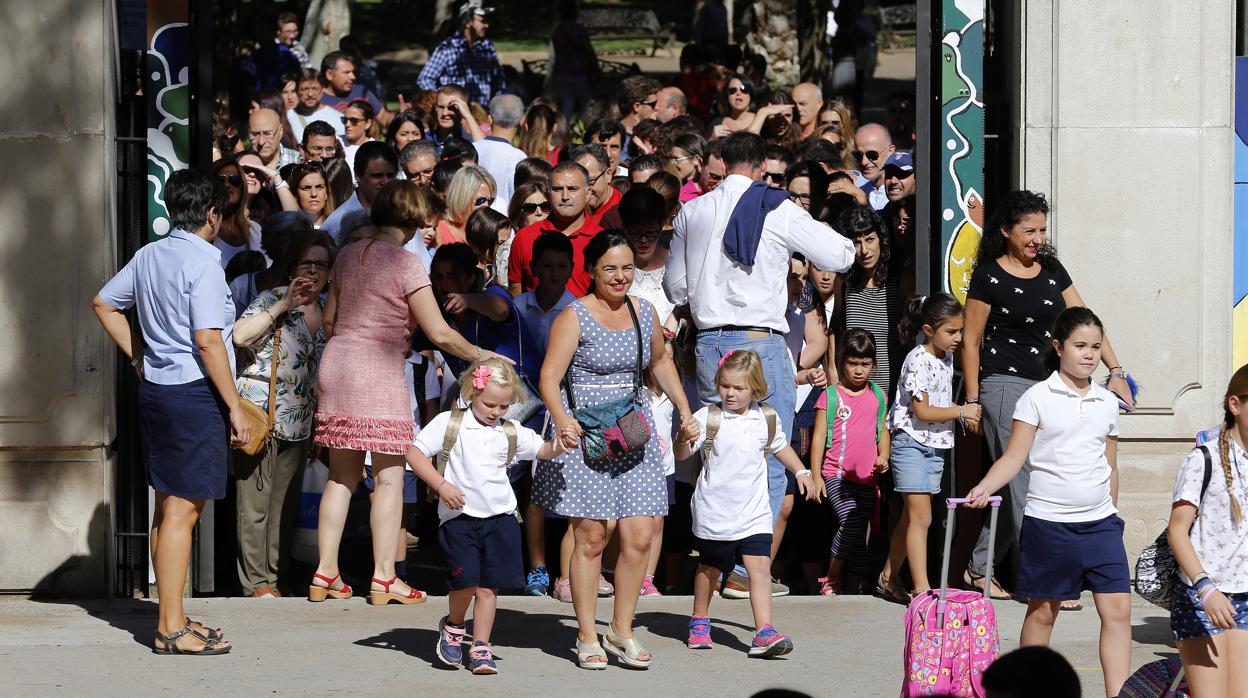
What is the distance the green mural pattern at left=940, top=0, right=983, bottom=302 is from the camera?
8.43 m

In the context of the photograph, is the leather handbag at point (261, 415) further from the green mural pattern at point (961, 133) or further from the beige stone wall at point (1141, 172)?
the beige stone wall at point (1141, 172)

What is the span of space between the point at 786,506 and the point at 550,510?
68.5 inches

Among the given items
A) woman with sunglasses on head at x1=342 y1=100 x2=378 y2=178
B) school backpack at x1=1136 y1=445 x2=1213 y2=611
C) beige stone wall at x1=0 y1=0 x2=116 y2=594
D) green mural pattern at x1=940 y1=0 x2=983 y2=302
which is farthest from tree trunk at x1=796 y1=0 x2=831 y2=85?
school backpack at x1=1136 y1=445 x2=1213 y2=611

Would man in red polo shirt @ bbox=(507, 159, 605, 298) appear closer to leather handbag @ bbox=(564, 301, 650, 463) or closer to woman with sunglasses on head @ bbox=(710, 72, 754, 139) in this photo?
leather handbag @ bbox=(564, 301, 650, 463)

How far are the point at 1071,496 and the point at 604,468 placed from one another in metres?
1.78

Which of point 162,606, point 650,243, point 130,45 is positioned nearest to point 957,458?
point 650,243

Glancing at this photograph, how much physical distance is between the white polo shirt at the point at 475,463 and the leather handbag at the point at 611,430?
0.92ft

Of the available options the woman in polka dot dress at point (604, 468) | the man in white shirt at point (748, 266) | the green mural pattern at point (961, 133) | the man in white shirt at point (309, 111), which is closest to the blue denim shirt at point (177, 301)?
the woman in polka dot dress at point (604, 468)

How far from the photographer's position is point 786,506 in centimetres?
827

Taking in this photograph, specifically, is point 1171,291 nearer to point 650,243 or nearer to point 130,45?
point 650,243

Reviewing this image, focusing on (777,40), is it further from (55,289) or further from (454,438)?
(454,438)

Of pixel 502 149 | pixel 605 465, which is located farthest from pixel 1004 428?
pixel 502 149

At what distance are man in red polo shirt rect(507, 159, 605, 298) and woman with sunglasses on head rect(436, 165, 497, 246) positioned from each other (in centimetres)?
89

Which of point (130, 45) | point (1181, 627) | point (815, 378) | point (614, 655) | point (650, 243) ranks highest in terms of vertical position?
point (130, 45)
